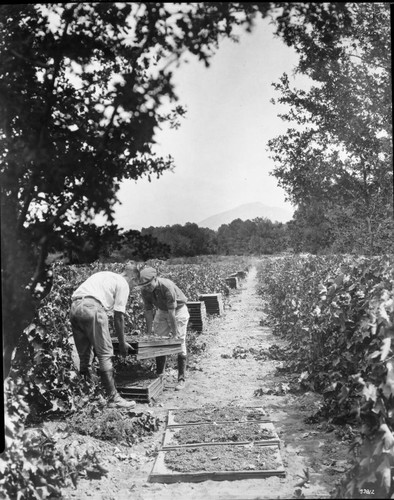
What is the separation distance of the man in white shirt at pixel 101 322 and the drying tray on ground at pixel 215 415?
644 millimetres

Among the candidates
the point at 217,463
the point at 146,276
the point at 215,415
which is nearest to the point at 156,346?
the point at 146,276

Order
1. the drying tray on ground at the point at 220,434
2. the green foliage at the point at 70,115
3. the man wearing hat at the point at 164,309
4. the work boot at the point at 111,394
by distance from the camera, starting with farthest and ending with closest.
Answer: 1. the man wearing hat at the point at 164,309
2. the work boot at the point at 111,394
3. the drying tray on ground at the point at 220,434
4. the green foliage at the point at 70,115

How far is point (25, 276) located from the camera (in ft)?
9.82

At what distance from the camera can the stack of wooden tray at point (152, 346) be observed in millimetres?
6132

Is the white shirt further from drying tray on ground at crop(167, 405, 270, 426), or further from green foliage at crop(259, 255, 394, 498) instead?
green foliage at crop(259, 255, 394, 498)

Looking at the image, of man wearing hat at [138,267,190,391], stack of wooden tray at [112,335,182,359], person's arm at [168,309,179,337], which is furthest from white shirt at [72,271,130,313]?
person's arm at [168,309,179,337]

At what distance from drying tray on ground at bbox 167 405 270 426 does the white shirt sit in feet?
4.46

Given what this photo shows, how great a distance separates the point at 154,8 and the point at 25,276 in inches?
70.1

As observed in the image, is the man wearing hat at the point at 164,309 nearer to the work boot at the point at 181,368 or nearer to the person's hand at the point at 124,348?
the work boot at the point at 181,368

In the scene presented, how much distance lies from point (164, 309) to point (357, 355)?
3.03 metres

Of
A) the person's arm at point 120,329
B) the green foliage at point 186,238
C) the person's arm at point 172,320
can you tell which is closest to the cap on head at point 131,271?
the person's arm at point 120,329

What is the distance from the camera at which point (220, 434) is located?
4770mm

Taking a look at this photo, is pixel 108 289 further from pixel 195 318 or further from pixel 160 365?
pixel 195 318

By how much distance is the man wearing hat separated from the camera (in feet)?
22.0
